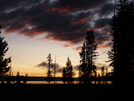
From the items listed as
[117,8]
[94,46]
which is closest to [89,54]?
[94,46]

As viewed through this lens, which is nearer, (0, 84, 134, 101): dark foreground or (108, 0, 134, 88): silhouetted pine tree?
(0, 84, 134, 101): dark foreground

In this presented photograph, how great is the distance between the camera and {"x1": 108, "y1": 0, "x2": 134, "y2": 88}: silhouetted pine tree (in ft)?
89.8

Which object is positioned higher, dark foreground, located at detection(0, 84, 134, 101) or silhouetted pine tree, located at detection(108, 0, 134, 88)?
silhouetted pine tree, located at detection(108, 0, 134, 88)

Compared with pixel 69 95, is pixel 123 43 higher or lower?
higher

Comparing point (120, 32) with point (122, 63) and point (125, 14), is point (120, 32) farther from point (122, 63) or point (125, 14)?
point (122, 63)

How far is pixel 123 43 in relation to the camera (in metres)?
28.3

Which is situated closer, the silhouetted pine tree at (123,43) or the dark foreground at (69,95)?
the dark foreground at (69,95)

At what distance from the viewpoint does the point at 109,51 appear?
32.0 metres

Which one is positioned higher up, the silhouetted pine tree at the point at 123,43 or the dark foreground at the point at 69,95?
the silhouetted pine tree at the point at 123,43

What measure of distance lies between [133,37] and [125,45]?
1915mm

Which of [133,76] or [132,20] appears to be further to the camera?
[132,20]

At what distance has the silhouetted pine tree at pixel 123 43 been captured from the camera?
2736cm

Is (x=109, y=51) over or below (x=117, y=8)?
below

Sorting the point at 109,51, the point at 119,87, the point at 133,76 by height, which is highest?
the point at 109,51
